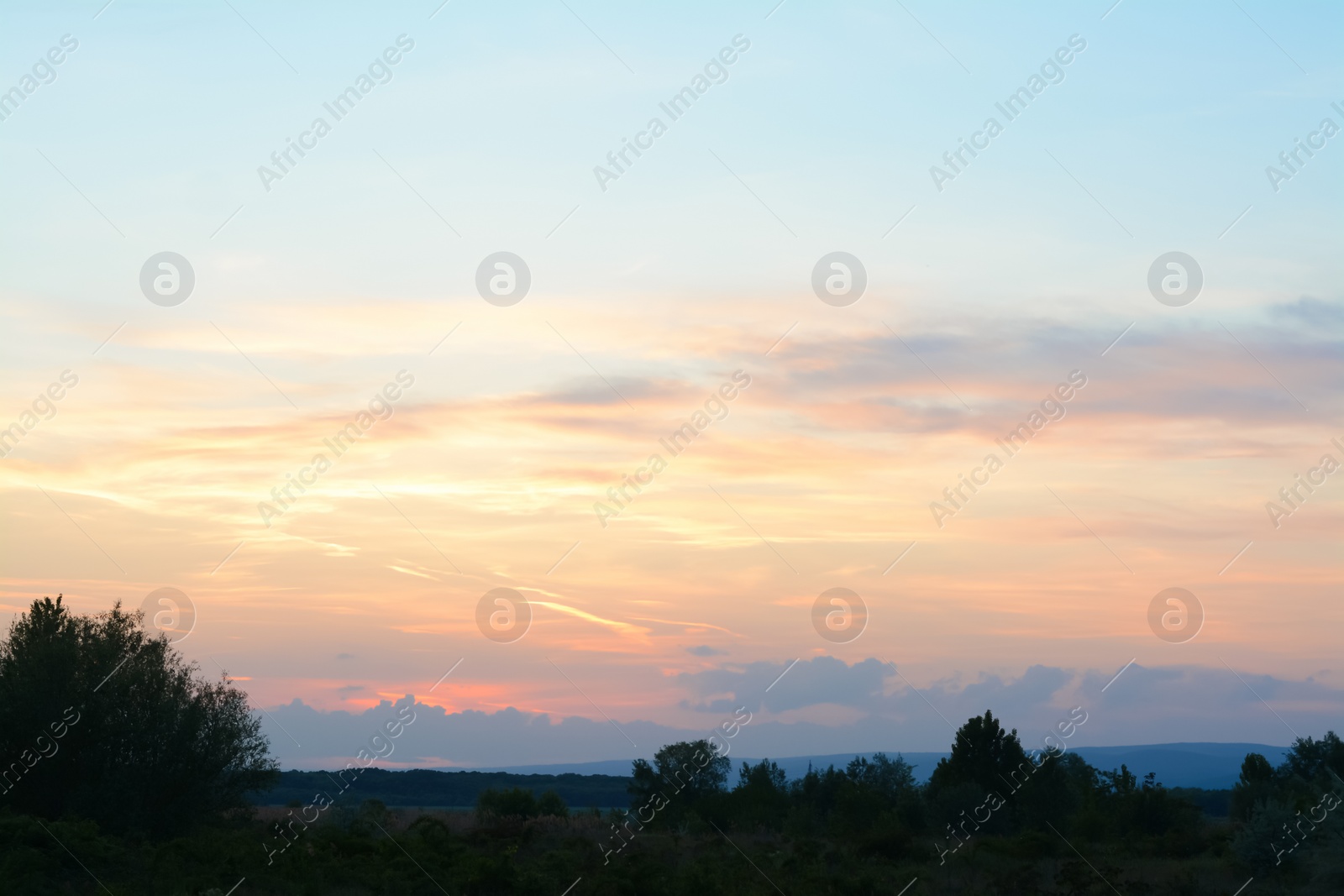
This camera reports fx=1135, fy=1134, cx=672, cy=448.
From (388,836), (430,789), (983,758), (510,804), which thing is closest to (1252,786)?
(983,758)

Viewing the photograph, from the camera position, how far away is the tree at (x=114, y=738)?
32094 mm

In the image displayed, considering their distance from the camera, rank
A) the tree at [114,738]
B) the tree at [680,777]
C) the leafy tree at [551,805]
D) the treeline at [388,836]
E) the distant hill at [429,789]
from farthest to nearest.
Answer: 1. the distant hill at [429,789]
2. the tree at [680,777]
3. the leafy tree at [551,805]
4. the tree at [114,738]
5. the treeline at [388,836]

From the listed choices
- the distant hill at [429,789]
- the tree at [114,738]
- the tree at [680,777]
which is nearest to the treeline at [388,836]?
the tree at [114,738]

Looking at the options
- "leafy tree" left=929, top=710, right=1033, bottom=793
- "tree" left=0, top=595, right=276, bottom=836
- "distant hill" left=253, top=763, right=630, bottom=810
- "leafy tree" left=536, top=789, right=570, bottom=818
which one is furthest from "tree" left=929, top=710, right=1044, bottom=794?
"distant hill" left=253, top=763, right=630, bottom=810

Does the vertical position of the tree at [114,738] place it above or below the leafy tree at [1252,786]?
above

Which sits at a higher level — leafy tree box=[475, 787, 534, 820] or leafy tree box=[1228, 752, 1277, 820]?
leafy tree box=[475, 787, 534, 820]

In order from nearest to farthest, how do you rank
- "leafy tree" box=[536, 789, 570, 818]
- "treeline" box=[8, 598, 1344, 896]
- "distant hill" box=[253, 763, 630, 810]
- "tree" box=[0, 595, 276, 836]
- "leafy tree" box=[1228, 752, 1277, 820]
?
1. "treeline" box=[8, 598, 1344, 896]
2. "tree" box=[0, 595, 276, 836]
3. "leafy tree" box=[1228, 752, 1277, 820]
4. "leafy tree" box=[536, 789, 570, 818]
5. "distant hill" box=[253, 763, 630, 810]

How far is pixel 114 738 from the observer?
3269 centimetres

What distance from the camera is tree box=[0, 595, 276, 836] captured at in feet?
105

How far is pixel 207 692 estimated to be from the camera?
34.5 metres

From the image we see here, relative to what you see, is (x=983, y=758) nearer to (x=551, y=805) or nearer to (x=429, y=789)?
(x=551, y=805)

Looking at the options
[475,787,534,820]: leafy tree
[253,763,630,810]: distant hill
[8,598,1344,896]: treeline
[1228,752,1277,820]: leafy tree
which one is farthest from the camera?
[253,763,630,810]: distant hill

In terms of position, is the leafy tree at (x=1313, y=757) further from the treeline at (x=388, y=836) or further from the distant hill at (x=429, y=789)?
the distant hill at (x=429, y=789)

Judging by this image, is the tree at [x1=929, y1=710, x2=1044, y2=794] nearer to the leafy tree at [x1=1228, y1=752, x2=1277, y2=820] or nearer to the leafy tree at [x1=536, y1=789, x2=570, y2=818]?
the leafy tree at [x1=1228, y1=752, x2=1277, y2=820]
